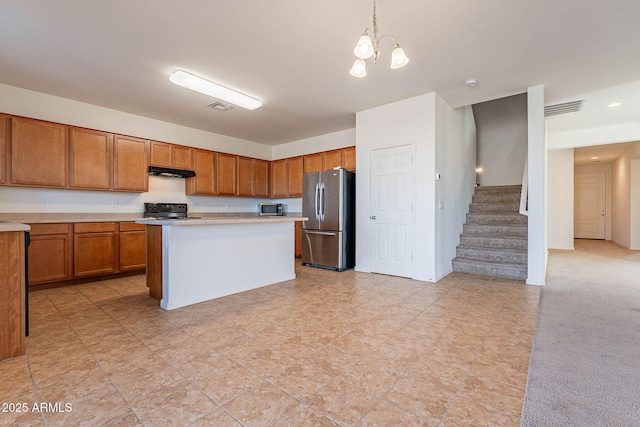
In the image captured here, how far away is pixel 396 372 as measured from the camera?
1836mm

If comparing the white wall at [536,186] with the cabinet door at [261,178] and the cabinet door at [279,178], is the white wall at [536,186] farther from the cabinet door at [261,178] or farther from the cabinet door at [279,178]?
the cabinet door at [261,178]

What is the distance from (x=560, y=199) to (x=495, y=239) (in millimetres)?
4323

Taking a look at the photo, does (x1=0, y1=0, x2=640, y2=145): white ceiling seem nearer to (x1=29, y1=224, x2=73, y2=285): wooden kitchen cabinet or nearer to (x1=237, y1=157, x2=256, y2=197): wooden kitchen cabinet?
(x1=29, y1=224, x2=73, y2=285): wooden kitchen cabinet

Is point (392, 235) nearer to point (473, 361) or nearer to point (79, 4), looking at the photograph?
point (473, 361)

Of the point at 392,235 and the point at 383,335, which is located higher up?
the point at 392,235

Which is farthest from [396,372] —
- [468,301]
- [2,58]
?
[2,58]

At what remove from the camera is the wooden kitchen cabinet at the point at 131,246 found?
14.4 ft

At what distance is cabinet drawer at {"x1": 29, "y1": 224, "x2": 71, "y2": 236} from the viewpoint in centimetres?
367

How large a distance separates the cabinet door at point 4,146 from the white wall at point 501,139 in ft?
27.7

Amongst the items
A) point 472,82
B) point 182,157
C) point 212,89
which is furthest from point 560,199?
point 182,157

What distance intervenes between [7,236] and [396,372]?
2.81 metres

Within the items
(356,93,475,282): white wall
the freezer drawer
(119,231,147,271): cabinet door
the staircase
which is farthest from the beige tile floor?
the freezer drawer

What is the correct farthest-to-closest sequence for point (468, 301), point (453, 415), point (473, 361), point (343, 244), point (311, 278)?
point (343, 244) → point (311, 278) → point (468, 301) → point (473, 361) → point (453, 415)

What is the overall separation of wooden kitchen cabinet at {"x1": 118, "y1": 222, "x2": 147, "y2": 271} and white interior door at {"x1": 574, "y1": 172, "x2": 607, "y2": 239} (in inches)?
511
